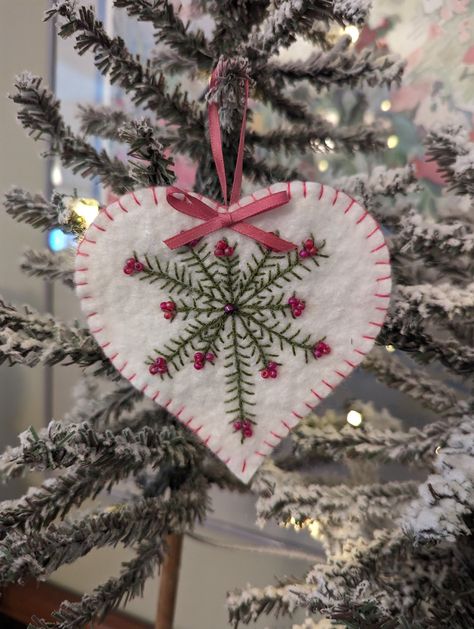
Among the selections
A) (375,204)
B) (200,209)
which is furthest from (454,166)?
(200,209)

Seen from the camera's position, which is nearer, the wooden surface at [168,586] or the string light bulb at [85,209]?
the string light bulb at [85,209]

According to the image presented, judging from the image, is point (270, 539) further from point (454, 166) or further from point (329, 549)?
point (454, 166)

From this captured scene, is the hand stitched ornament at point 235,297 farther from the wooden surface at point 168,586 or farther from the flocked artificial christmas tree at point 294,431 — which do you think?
the wooden surface at point 168,586

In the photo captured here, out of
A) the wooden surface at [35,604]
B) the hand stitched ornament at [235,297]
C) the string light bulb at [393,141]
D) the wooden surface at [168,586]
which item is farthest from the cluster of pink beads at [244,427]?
the wooden surface at [35,604]

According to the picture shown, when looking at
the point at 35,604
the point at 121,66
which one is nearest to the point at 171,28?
the point at 121,66

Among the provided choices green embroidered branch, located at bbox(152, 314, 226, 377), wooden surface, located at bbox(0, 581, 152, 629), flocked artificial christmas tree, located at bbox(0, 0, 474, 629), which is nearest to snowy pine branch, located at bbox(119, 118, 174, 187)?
flocked artificial christmas tree, located at bbox(0, 0, 474, 629)
